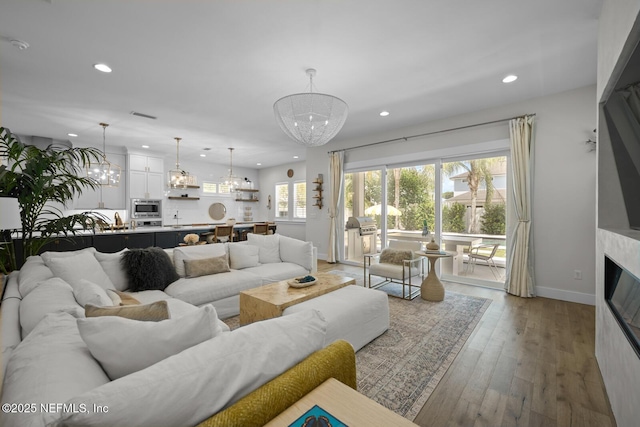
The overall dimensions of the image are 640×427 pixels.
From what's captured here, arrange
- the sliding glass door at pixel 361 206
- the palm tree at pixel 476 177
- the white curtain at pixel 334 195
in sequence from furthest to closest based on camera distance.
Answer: the white curtain at pixel 334 195
the sliding glass door at pixel 361 206
the palm tree at pixel 476 177

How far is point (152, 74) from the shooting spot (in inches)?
125

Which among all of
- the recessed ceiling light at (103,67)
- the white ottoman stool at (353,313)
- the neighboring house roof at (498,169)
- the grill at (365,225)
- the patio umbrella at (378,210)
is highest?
the recessed ceiling light at (103,67)

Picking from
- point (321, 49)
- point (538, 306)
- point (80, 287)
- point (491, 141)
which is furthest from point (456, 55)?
point (80, 287)

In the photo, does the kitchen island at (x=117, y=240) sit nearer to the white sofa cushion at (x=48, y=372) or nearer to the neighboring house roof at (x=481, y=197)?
the white sofa cushion at (x=48, y=372)

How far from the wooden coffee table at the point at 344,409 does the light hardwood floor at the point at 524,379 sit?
3.43 ft

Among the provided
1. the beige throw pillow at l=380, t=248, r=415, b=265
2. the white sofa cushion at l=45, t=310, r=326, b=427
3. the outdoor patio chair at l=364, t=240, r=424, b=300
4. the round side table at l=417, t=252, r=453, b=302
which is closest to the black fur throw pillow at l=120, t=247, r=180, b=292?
the white sofa cushion at l=45, t=310, r=326, b=427

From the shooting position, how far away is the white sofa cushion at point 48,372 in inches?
28.0

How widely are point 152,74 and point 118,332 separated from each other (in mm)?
3205

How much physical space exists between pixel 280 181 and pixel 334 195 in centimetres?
361

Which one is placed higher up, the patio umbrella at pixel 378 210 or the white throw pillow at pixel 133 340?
the patio umbrella at pixel 378 210

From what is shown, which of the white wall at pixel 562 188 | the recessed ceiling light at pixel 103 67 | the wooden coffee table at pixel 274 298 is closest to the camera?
the wooden coffee table at pixel 274 298

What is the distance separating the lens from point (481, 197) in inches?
173

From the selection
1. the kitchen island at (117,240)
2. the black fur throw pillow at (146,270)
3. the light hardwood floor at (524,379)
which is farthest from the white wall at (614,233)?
the kitchen island at (117,240)

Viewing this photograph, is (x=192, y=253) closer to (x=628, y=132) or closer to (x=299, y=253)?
(x=299, y=253)
